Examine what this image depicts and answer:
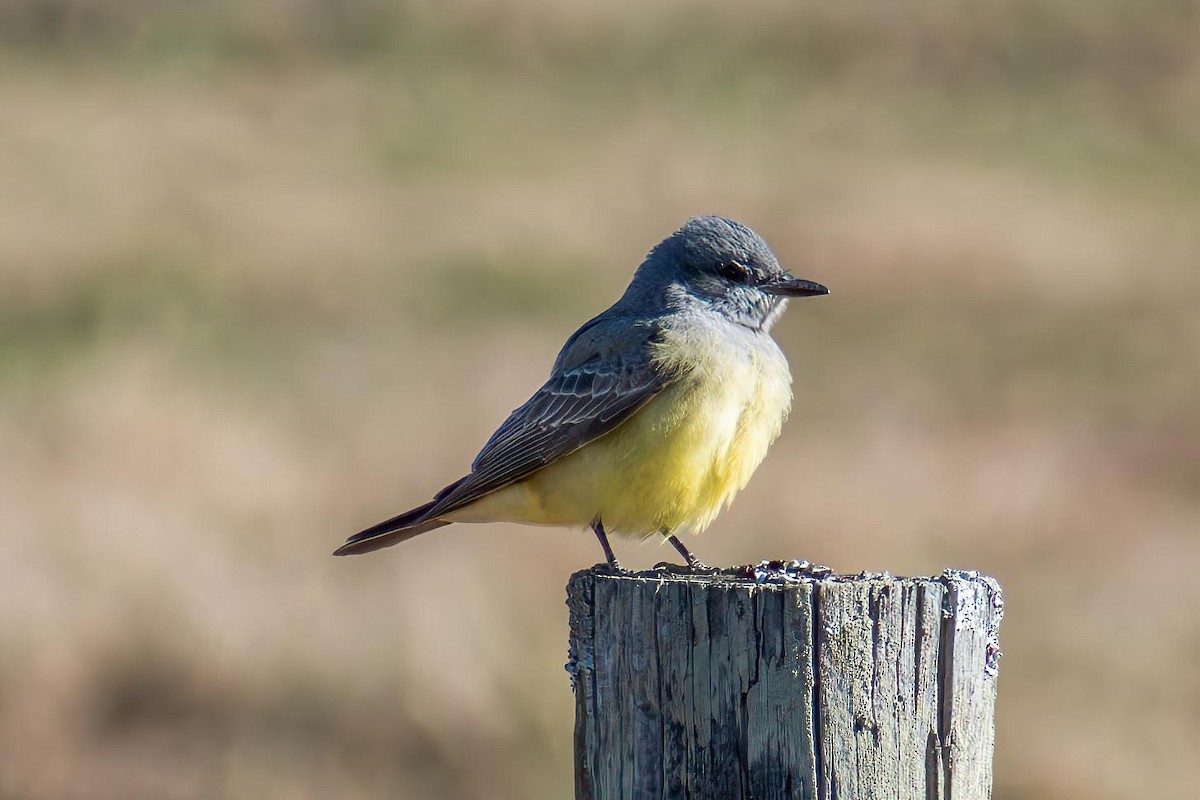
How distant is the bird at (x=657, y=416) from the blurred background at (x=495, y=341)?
3163mm

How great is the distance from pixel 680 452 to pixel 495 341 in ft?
25.8

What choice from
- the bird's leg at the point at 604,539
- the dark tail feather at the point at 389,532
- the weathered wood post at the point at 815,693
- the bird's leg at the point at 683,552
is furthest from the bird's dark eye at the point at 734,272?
the weathered wood post at the point at 815,693

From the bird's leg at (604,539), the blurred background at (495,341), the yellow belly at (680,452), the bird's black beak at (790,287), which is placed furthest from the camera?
the blurred background at (495,341)

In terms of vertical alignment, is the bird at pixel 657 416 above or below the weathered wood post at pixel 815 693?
above

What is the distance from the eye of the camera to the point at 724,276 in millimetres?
6410

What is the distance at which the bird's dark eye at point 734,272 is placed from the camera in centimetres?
639

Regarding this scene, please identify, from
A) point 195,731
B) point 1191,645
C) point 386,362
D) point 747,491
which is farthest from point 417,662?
point 1191,645

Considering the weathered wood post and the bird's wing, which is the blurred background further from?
the weathered wood post

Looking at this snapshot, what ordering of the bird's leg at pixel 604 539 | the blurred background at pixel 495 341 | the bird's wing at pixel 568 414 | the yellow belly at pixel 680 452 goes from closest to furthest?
1. the yellow belly at pixel 680 452
2. the bird's wing at pixel 568 414
3. the bird's leg at pixel 604 539
4. the blurred background at pixel 495 341

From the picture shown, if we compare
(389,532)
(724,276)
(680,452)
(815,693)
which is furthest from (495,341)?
(815,693)

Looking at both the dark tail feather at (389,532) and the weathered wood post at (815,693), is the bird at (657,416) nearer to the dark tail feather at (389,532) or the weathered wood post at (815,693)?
the dark tail feather at (389,532)

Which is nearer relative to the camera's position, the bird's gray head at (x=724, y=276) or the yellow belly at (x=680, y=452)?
the yellow belly at (x=680, y=452)

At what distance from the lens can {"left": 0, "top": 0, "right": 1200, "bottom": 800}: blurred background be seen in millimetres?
9102

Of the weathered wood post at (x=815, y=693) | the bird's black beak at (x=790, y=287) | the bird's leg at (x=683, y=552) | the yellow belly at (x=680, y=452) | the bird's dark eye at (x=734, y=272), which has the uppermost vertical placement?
the bird's dark eye at (x=734, y=272)
